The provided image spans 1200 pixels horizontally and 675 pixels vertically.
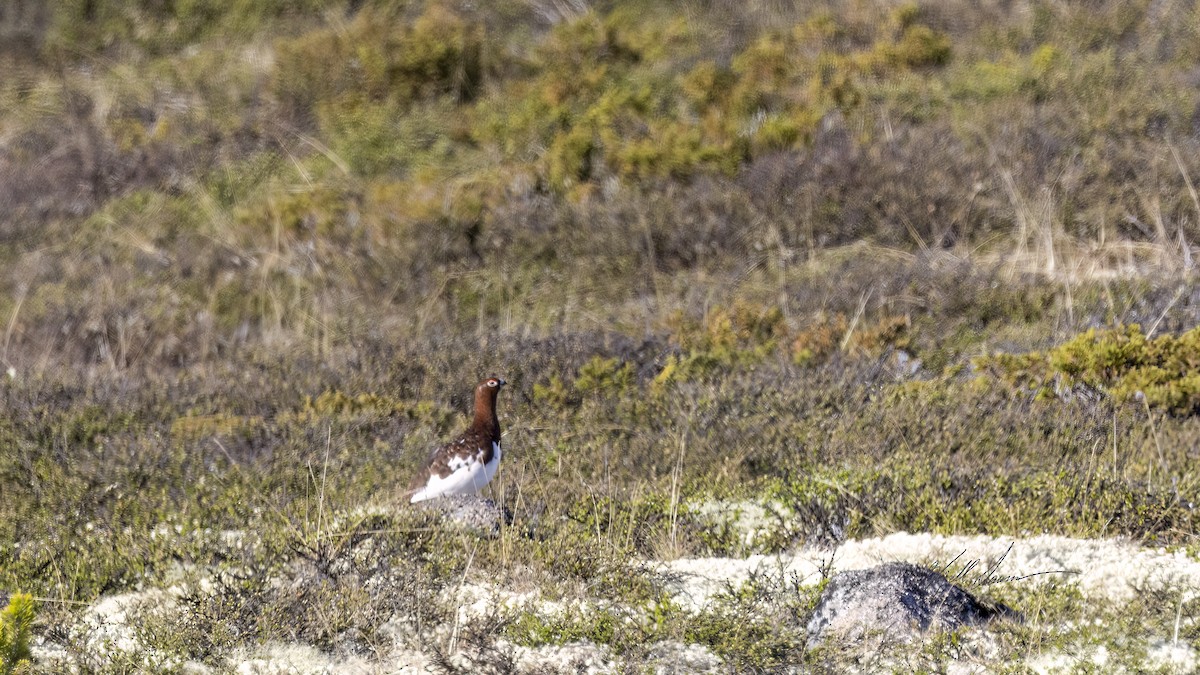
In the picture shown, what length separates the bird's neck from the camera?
5.42m

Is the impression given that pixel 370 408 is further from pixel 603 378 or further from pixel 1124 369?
pixel 1124 369

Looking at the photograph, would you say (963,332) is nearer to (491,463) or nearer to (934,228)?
(934,228)

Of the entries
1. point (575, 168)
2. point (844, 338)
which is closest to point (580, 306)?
point (575, 168)

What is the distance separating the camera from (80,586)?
16.0 feet

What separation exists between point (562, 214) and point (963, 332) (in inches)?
133

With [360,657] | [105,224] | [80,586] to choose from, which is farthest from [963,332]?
[105,224]

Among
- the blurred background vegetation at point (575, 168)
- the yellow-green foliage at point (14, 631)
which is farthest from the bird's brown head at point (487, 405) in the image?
the yellow-green foliage at point (14, 631)

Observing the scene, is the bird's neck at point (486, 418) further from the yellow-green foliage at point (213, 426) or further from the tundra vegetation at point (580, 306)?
the yellow-green foliage at point (213, 426)

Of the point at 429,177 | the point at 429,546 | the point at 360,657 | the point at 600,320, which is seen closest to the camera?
the point at 360,657

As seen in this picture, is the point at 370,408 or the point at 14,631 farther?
the point at 370,408

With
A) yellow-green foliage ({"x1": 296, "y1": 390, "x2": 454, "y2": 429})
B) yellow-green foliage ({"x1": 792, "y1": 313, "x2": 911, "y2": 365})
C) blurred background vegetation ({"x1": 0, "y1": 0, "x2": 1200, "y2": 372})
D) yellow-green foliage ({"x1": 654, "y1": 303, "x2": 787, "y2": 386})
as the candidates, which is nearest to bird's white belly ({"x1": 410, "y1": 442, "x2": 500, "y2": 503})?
yellow-green foliage ({"x1": 296, "y1": 390, "x2": 454, "y2": 429})

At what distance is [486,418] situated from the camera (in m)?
5.48

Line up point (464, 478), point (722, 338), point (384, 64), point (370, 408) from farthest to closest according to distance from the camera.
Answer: point (384, 64), point (722, 338), point (370, 408), point (464, 478)

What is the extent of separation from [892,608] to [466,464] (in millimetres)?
1961
